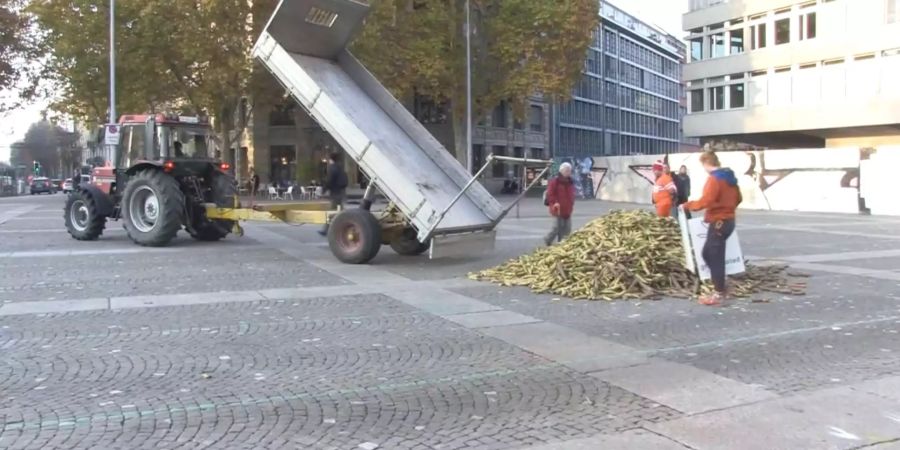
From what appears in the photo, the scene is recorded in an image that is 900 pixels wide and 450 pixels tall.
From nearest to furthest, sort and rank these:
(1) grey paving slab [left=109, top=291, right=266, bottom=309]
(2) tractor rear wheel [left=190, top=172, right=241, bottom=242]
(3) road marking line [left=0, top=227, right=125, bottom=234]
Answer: (1) grey paving slab [left=109, top=291, right=266, bottom=309]
(2) tractor rear wheel [left=190, top=172, right=241, bottom=242]
(3) road marking line [left=0, top=227, right=125, bottom=234]

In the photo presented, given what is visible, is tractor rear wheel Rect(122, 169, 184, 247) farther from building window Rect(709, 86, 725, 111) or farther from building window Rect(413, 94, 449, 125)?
building window Rect(413, 94, 449, 125)

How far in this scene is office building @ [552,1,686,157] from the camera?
8312 cm

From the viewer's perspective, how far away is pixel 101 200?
1592cm

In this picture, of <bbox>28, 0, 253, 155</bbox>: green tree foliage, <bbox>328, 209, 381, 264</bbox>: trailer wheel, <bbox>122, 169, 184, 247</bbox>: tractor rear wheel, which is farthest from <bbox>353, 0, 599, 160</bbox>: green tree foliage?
<bbox>328, 209, 381, 264</bbox>: trailer wheel

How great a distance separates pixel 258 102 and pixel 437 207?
2894 cm

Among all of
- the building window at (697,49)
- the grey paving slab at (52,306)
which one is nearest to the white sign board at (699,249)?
the grey paving slab at (52,306)

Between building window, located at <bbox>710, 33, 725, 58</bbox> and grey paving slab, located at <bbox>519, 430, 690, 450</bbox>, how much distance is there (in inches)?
1878

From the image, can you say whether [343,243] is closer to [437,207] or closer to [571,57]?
[437,207]

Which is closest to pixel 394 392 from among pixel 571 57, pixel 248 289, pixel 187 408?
pixel 187 408

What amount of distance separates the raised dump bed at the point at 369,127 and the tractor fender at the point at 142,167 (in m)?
3.83

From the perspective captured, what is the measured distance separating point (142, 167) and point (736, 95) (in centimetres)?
4023

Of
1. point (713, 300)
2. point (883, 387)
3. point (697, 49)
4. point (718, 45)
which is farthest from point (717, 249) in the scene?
point (697, 49)

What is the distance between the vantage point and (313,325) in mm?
7855

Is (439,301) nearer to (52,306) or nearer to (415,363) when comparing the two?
(415,363)
